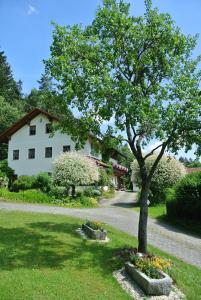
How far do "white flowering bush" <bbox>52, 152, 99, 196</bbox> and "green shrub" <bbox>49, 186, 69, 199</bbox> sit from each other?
47 centimetres

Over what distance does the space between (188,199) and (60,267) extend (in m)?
12.0

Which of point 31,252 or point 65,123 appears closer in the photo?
point 31,252

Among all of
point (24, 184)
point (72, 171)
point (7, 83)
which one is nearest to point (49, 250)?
point (72, 171)

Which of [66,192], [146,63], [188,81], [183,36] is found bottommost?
[66,192]

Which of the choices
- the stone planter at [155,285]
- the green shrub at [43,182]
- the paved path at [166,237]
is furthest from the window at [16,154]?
the stone planter at [155,285]

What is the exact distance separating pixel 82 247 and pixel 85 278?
10.5ft

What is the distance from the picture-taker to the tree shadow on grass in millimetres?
11148

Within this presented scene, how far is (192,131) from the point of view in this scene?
504 inches

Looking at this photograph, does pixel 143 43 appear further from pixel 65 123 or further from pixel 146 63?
pixel 65 123

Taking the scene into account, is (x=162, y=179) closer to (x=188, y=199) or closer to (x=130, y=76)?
(x=188, y=199)

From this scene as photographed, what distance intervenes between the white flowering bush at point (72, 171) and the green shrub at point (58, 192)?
0.47m

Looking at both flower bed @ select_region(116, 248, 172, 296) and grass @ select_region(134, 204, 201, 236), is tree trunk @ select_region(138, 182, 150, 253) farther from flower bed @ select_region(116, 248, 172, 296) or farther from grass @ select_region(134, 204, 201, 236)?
grass @ select_region(134, 204, 201, 236)

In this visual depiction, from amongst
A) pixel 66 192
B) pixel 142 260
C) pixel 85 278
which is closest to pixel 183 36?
pixel 142 260

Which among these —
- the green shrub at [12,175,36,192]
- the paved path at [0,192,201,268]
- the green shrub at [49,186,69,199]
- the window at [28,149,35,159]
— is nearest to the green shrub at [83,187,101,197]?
the green shrub at [49,186,69,199]
